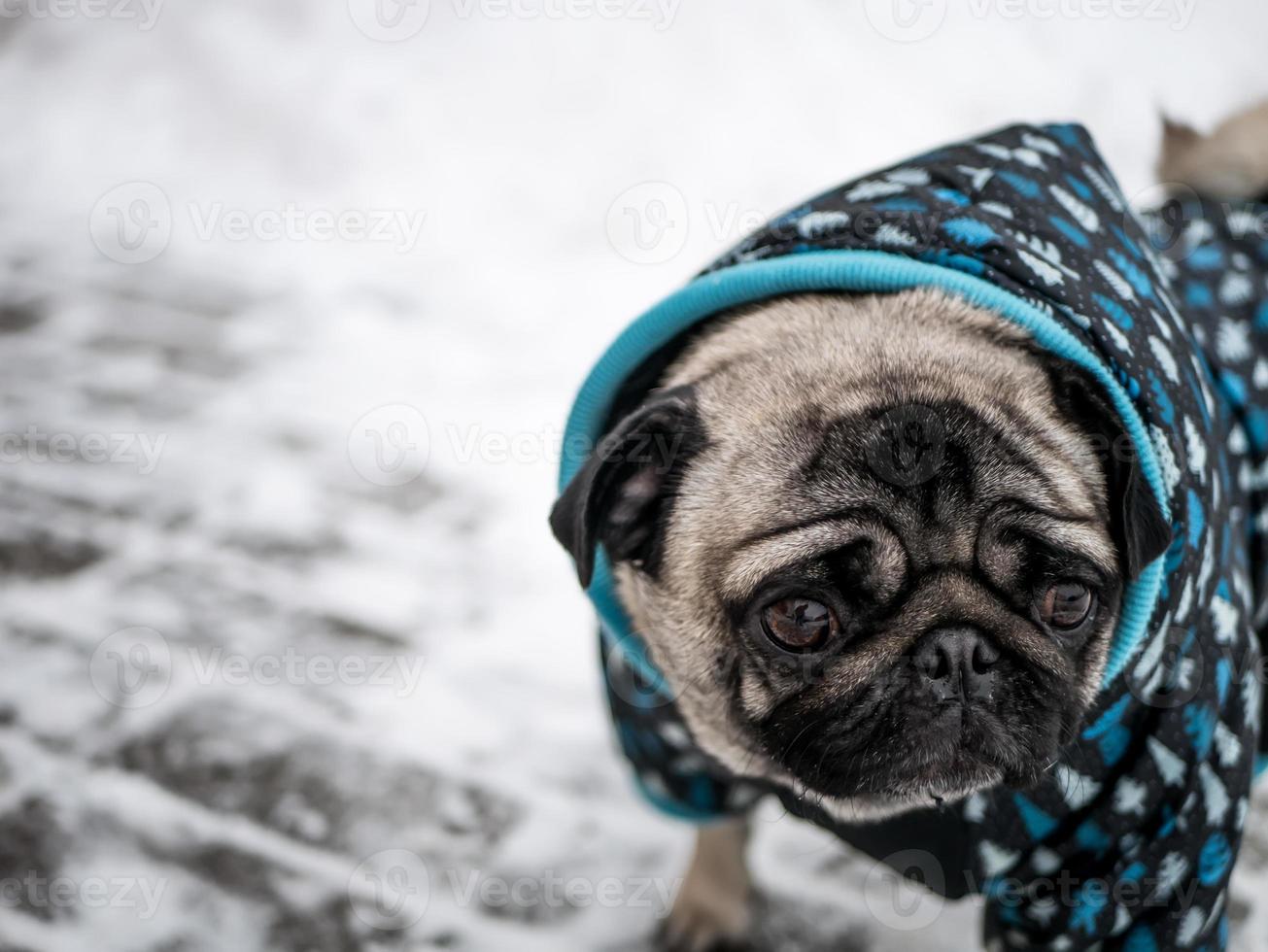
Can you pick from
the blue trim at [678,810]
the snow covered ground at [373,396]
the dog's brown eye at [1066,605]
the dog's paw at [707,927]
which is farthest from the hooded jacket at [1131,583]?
the snow covered ground at [373,396]

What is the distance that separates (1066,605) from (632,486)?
33.4 inches

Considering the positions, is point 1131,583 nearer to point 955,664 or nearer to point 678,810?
point 955,664

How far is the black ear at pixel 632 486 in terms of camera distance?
206 cm

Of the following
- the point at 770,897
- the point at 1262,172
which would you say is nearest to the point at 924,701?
the point at 770,897

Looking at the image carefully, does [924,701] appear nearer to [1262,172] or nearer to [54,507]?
[1262,172]

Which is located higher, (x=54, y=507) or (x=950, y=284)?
(x=950, y=284)

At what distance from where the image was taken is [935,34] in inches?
218

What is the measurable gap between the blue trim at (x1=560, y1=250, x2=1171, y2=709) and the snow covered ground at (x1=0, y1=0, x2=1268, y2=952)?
1220 millimetres

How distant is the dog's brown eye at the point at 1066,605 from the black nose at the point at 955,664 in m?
0.17

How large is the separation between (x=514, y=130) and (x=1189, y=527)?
14.7 feet

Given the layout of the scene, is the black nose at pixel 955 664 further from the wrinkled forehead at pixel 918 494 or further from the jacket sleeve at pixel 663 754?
the jacket sleeve at pixel 663 754

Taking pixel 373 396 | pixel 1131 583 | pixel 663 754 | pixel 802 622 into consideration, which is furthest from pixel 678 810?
pixel 373 396

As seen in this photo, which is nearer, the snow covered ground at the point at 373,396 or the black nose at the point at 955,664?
the black nose at the point at 955,664

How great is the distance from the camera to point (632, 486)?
221cm
